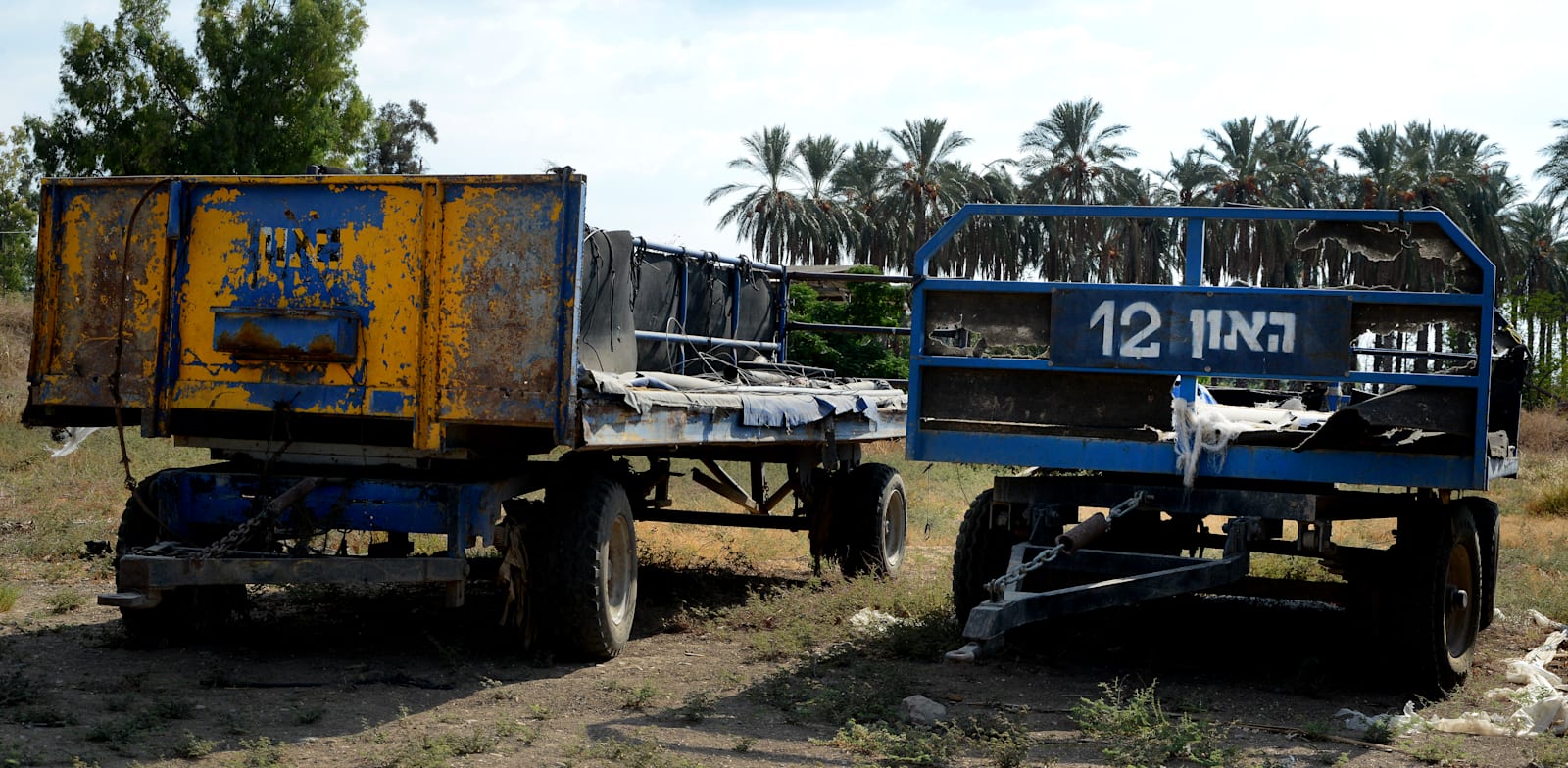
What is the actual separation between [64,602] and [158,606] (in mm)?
1555

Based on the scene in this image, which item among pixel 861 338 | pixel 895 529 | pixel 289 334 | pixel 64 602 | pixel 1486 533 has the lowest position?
pixel 64 602

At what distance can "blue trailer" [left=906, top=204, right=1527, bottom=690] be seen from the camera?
5906 mm

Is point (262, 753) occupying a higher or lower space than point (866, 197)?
lower

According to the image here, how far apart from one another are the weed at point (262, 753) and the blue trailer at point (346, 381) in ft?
3.71

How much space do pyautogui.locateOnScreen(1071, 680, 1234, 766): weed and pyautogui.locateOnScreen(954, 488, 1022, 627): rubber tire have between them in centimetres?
178

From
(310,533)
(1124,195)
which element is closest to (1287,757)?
(310,533)

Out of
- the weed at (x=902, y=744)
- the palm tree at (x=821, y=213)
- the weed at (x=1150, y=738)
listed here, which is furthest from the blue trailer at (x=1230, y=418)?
the palm tree at (x=821, y=213)

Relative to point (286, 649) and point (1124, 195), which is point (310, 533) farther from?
point (1124, 195)

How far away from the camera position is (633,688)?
6312 millimetres

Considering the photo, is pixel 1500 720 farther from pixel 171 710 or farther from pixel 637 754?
pixel 171 710

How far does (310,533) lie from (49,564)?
3997mm

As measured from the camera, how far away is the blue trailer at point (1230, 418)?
19.4ft

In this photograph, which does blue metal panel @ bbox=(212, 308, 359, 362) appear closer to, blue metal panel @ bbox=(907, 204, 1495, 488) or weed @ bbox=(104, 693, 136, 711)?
weed @ bbox=(104, 693, 136, 711)

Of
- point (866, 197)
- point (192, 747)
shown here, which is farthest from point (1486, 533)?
point (866, 197)
